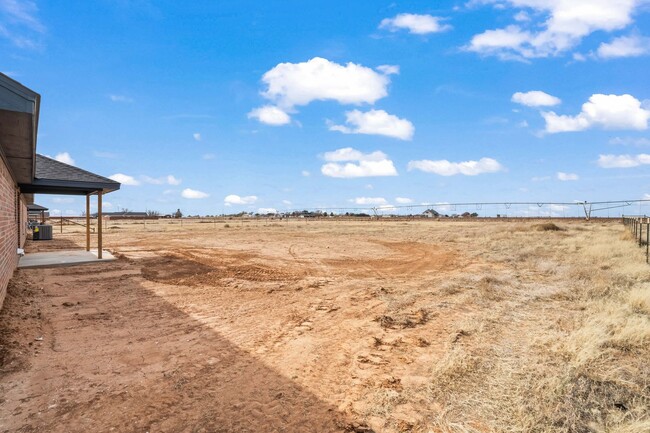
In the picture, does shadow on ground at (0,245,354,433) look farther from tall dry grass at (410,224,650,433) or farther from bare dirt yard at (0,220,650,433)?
tall dry grass at (410,224,650,433)

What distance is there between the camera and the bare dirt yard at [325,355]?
3.94 meters

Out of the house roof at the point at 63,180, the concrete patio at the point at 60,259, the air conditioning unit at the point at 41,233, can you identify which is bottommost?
the concrete patio at the point at 60,259

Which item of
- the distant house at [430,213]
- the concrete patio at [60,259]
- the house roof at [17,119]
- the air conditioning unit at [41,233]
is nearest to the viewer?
A: the house roof at [17,119]

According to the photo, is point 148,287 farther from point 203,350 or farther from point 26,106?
point 26,106

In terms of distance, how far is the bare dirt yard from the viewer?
12.9 feet

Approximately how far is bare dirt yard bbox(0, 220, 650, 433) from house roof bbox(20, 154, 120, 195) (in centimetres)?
369

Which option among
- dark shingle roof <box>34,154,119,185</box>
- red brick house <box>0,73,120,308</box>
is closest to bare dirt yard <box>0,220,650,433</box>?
red brick house <box>0,73,120,308</box>

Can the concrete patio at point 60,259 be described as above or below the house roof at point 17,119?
below

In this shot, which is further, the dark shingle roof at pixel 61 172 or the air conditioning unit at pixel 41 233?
the air conditioning unit at pixel 41 233

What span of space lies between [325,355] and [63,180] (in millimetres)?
12935

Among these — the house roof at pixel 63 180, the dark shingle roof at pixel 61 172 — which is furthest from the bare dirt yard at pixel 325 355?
the dark shingle roof at pixel 61 172

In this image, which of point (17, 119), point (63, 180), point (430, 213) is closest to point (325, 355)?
point (17, 119)

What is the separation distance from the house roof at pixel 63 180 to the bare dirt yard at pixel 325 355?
12.1ft

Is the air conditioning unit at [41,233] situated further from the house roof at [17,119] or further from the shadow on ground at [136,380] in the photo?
the shadow on ground at [136,380]
